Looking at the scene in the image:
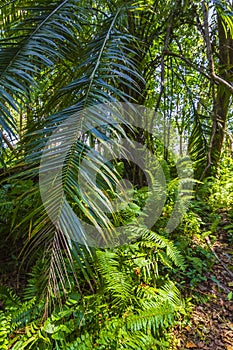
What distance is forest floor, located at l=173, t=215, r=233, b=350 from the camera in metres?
1.42

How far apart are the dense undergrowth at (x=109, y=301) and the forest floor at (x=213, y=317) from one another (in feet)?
0.16

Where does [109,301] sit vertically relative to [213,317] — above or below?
above

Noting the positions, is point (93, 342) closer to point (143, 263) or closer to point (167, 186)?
point (143, 263)

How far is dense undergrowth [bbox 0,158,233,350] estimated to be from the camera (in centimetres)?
121

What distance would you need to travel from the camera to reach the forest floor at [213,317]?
1.42 metres

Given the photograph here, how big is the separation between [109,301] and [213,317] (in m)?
0.58

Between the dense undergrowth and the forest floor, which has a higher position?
the dense undergrowth

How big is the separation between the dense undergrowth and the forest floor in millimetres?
48

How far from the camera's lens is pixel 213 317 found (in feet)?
5.09

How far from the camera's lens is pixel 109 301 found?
147 cm

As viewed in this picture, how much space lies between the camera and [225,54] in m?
2.69

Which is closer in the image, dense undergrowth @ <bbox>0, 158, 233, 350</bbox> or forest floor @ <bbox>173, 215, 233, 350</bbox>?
dense undergrowth @ <bbox>0, 158, 233, 350</bbox>

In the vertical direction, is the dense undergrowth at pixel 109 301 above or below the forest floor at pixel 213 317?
above

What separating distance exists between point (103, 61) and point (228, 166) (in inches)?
90.0
